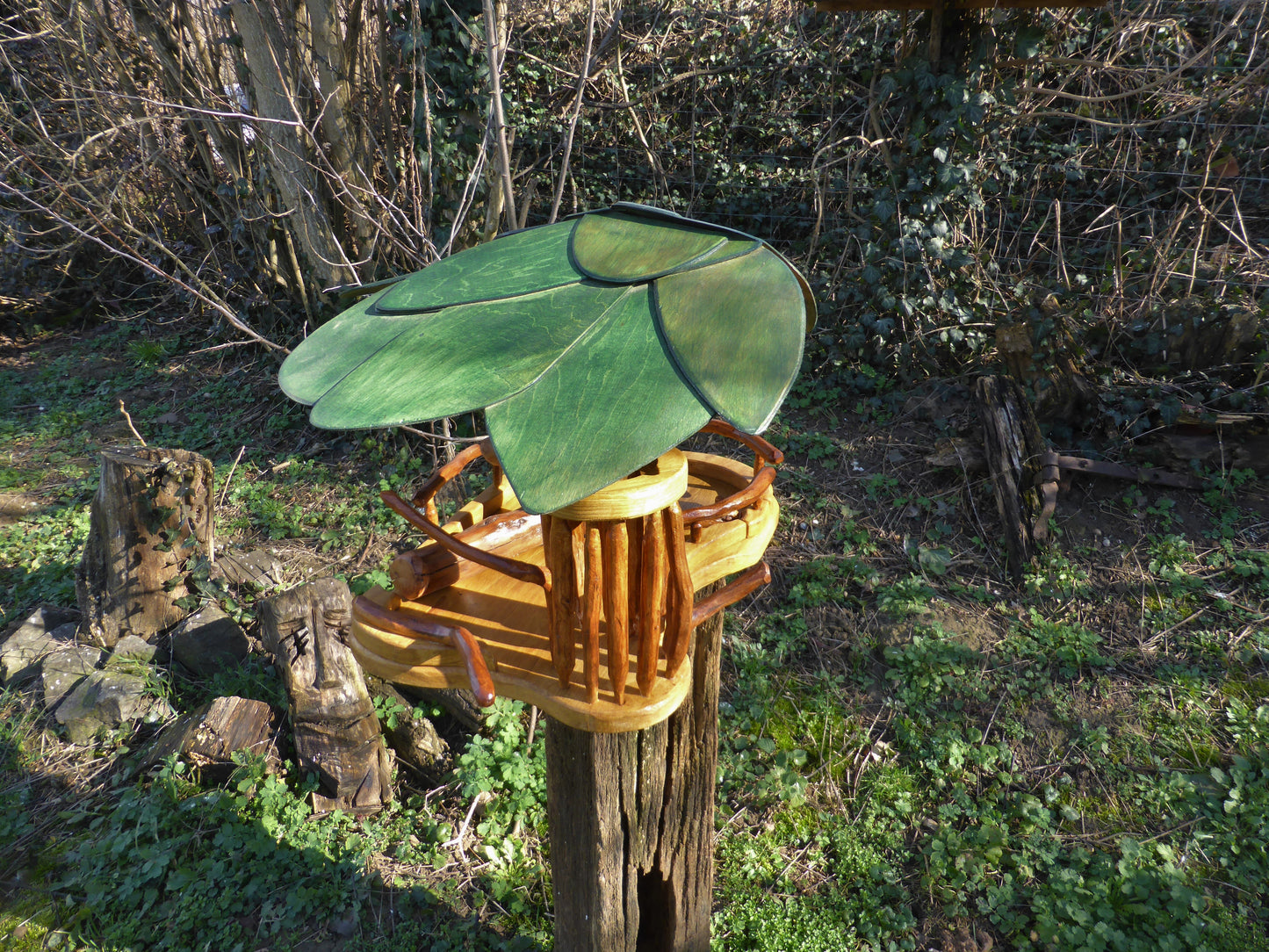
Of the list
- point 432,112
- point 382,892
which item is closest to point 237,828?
point 382,892

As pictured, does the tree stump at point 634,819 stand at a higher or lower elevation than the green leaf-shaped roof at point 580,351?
lower

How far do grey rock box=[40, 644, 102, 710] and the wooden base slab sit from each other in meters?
2.26

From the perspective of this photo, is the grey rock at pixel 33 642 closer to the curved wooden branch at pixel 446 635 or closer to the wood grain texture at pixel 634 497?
the curved wooden branch at pixel 446 635

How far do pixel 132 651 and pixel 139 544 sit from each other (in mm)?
416

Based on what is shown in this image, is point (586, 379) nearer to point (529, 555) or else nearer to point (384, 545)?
point (529, 555)

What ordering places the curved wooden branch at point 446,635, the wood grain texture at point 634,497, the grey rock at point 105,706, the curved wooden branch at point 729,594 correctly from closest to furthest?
the wood grain texture at point 634,497, the curved wooden branch at point 446,635, the curved wooden branch at point 729,594, the grey rock at point 105,706

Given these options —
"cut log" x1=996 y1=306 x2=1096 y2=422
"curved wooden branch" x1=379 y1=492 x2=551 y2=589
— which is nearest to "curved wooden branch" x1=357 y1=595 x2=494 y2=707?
"curved wooden branch" x1=379 y1=492 x2=551 y2=589

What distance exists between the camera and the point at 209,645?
2789 mm

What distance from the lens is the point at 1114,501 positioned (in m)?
3.26

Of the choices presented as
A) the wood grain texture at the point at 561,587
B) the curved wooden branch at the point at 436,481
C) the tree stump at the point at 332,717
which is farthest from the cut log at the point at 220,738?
the wood grain texture at the point at 561,587

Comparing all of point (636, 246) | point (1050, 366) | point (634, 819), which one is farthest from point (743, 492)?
point (1050, 366)

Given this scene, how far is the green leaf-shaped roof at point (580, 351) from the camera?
692mm

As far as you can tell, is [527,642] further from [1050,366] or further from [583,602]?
[1050,366]

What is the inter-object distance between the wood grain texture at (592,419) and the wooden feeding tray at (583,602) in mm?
132
